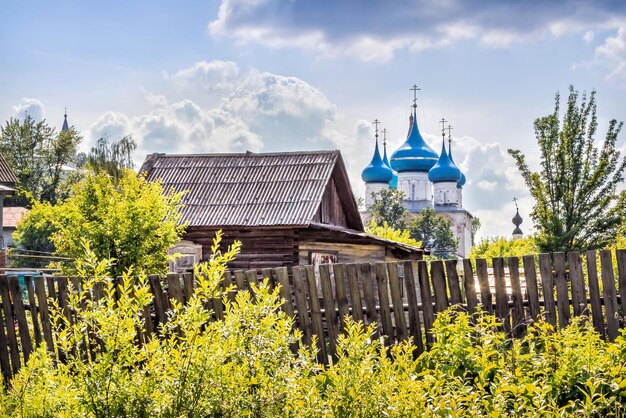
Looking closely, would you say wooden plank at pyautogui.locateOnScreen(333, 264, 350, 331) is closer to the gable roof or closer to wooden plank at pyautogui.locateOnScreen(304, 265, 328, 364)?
wooden plank at pyautogui.locateOnScreen(304, 265, 328, 364)

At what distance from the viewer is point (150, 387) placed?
4.95 meters

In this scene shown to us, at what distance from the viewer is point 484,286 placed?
805 centimetres

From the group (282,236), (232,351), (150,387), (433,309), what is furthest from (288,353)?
(282,236)

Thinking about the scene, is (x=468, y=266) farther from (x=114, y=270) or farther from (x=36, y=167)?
(x=36, y=167)

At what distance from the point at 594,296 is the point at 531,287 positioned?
0.55 m

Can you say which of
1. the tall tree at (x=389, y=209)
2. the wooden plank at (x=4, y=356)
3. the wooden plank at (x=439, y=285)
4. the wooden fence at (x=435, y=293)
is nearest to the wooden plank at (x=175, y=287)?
→ the wooden fence at (x=435, y=293)

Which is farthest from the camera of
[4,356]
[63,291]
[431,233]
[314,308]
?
[431,233]

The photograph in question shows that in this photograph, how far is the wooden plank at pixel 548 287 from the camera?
809 cm

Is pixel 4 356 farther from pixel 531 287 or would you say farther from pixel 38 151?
pixel 38 151

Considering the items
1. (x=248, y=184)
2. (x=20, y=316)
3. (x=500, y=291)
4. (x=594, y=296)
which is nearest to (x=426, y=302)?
(x=500, y=291)

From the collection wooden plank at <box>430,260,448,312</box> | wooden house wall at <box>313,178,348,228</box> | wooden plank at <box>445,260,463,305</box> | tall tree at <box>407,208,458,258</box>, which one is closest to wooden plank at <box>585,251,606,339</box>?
wooden plank at <box>445,260,463,305</box>

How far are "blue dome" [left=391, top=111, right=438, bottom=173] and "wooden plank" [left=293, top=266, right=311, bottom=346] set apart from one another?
87498mm

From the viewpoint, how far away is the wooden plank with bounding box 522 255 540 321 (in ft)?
26.3

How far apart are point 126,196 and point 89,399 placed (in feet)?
33.9
